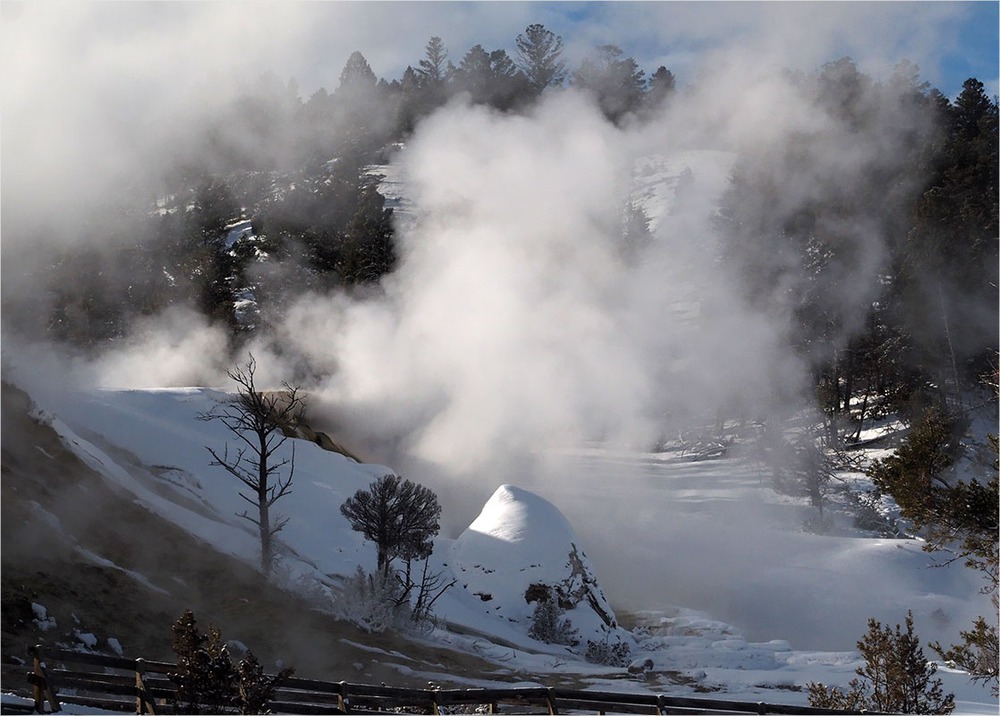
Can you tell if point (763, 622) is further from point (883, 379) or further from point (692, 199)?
point (692, 199)

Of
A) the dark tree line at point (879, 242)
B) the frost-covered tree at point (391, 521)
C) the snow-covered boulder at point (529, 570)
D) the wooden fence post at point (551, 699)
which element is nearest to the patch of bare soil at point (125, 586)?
the frost-covered tree at point (391, 521)

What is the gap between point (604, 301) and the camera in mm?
44281

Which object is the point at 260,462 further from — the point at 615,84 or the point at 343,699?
the point at 615,84

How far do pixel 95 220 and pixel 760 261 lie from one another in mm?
34537

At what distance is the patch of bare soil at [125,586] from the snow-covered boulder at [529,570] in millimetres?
3433

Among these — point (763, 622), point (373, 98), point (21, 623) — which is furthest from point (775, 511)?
point (373, 98)

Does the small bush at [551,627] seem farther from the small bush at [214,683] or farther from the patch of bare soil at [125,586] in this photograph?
the small bush at [214,683]

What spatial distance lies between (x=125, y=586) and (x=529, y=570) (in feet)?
27.8

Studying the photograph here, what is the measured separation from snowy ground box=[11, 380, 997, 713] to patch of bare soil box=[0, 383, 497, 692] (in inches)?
31.6

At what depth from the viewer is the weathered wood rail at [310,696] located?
8430 mm

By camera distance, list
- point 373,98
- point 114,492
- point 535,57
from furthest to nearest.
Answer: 1. point 535,57
2. point 373,98
3. point 114,492

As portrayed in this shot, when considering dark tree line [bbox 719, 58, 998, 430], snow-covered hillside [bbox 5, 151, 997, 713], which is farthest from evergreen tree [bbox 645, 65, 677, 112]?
snow-covered hillside [bbox 5, 151, 997, 713]

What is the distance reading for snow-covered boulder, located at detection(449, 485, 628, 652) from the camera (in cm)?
1895

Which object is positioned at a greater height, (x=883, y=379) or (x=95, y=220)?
(x=95, y=220)
